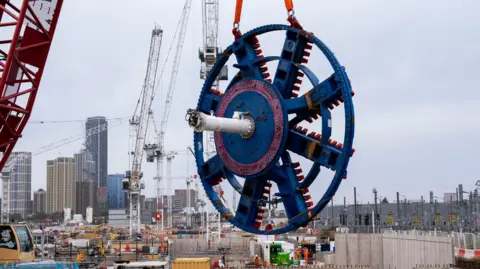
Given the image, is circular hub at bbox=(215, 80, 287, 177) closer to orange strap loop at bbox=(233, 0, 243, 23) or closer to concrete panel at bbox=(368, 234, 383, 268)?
orange strap loop at bbox=(233, 0, 243, 23)

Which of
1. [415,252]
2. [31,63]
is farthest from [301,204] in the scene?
[415,252]

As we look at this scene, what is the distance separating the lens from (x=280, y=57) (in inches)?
966

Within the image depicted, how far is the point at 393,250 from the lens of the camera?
161 ft

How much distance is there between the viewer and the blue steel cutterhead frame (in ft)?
73.6

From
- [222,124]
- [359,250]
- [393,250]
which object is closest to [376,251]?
[359,250]

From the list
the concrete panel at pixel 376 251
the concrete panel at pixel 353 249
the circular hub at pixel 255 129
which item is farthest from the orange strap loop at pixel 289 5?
the concrete panel at pixel 353 249

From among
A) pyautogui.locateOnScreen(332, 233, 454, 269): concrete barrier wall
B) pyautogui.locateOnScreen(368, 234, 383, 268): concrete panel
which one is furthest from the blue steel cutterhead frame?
pyautogui.locateOnScreen(368, 234, 383, 268): concrete panel

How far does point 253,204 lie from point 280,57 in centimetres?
531

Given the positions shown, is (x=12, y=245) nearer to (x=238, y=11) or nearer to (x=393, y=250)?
(x=238, y=11)

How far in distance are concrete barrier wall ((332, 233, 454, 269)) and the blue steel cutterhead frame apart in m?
17.8

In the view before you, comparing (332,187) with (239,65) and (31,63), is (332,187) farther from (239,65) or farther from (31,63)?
(31,63)

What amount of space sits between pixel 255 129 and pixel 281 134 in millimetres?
1179

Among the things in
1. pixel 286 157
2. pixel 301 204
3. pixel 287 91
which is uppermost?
pixel 287 91

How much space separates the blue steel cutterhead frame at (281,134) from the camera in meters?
22.4
